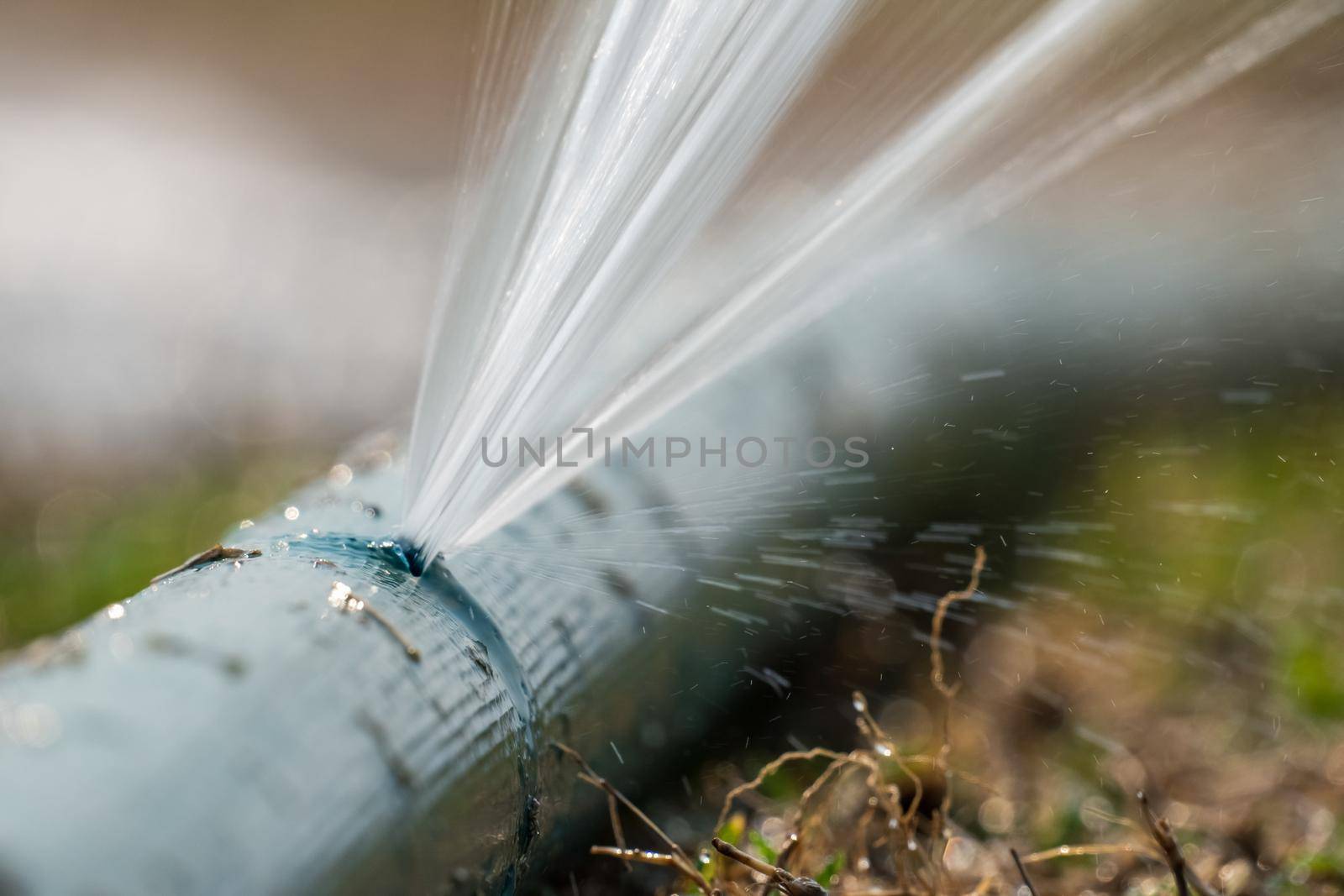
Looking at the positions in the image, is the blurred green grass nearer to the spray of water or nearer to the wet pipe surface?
the spray of water

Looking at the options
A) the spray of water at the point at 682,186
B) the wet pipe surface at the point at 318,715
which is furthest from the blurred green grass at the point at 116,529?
the wet pipe surface at the point at 318,715

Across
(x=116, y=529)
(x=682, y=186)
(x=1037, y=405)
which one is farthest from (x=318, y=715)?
(x=116, y=529)

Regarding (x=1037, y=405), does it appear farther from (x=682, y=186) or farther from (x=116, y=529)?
(x=116, y=529)

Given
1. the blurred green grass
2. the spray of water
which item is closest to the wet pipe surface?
the spray of water

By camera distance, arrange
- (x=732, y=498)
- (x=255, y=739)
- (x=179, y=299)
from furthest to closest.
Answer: (x=179, y=299) < (x=732, y=498) < (x=255, y=739)

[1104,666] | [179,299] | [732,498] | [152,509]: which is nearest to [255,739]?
[732,498]

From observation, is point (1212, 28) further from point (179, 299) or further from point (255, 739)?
point (179, 299)

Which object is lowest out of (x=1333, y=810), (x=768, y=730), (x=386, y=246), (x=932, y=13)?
(x=1333, y=810)
